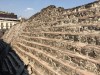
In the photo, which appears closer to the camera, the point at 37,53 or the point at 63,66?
the point at 63,66

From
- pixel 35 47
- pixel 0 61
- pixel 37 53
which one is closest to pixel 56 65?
pixel 37 53

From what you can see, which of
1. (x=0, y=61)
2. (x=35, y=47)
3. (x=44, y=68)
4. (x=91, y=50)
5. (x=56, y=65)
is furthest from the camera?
(x=0, y=61)

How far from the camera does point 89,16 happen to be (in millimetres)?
4344

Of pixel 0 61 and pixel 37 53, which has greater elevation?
pixel 37 53

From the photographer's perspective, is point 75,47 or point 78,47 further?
point 75,47

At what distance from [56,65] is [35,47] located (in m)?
2.59

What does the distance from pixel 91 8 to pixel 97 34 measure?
104 cm

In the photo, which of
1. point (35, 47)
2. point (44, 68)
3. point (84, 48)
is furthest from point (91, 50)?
point (35, 47)

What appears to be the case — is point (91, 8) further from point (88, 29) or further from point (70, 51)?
point (70, 51)

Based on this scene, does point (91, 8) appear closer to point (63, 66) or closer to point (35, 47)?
point (63, 66)

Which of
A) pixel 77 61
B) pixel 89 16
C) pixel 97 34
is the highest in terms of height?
pixel 89 16

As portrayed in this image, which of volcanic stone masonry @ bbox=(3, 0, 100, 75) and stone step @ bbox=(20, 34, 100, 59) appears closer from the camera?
stone step @ bbox=(20, 34, 100, 59)

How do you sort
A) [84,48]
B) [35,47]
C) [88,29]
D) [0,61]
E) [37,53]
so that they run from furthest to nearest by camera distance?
[0,61] < [35,47] < [37,53] < [88,29] < [84,48]

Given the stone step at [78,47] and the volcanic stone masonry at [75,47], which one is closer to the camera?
the stone step at [78,47]
